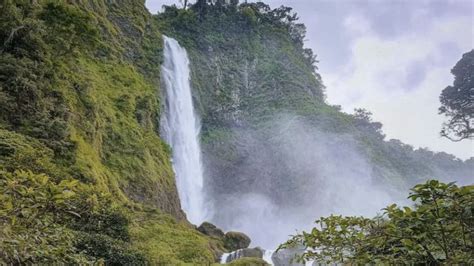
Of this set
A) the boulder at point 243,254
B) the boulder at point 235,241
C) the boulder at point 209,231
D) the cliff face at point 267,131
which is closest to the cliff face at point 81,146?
the boulder at point 209,231

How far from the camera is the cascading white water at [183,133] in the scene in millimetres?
26969

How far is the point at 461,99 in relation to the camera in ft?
87.4

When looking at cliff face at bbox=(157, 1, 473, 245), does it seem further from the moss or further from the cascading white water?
Result: the moss

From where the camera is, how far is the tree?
25.6 m

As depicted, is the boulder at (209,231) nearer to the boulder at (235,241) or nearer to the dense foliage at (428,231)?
the boulder at (235,241)

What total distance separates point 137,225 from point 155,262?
2453mm

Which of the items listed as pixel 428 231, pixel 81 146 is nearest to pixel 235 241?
pixel 81 146

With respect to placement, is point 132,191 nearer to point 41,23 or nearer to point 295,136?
point 41,23

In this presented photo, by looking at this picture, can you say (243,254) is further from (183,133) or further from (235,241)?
(183,133)

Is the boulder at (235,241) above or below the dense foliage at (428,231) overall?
above

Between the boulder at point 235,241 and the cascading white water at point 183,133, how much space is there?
8045 millimetres

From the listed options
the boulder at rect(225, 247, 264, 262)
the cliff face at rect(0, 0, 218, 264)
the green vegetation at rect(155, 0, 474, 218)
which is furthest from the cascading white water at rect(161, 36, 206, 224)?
the boulder at rect(225, 247, 264, 262)

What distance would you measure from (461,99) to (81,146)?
24.6 meters

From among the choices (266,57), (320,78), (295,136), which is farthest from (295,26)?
(295,136)
